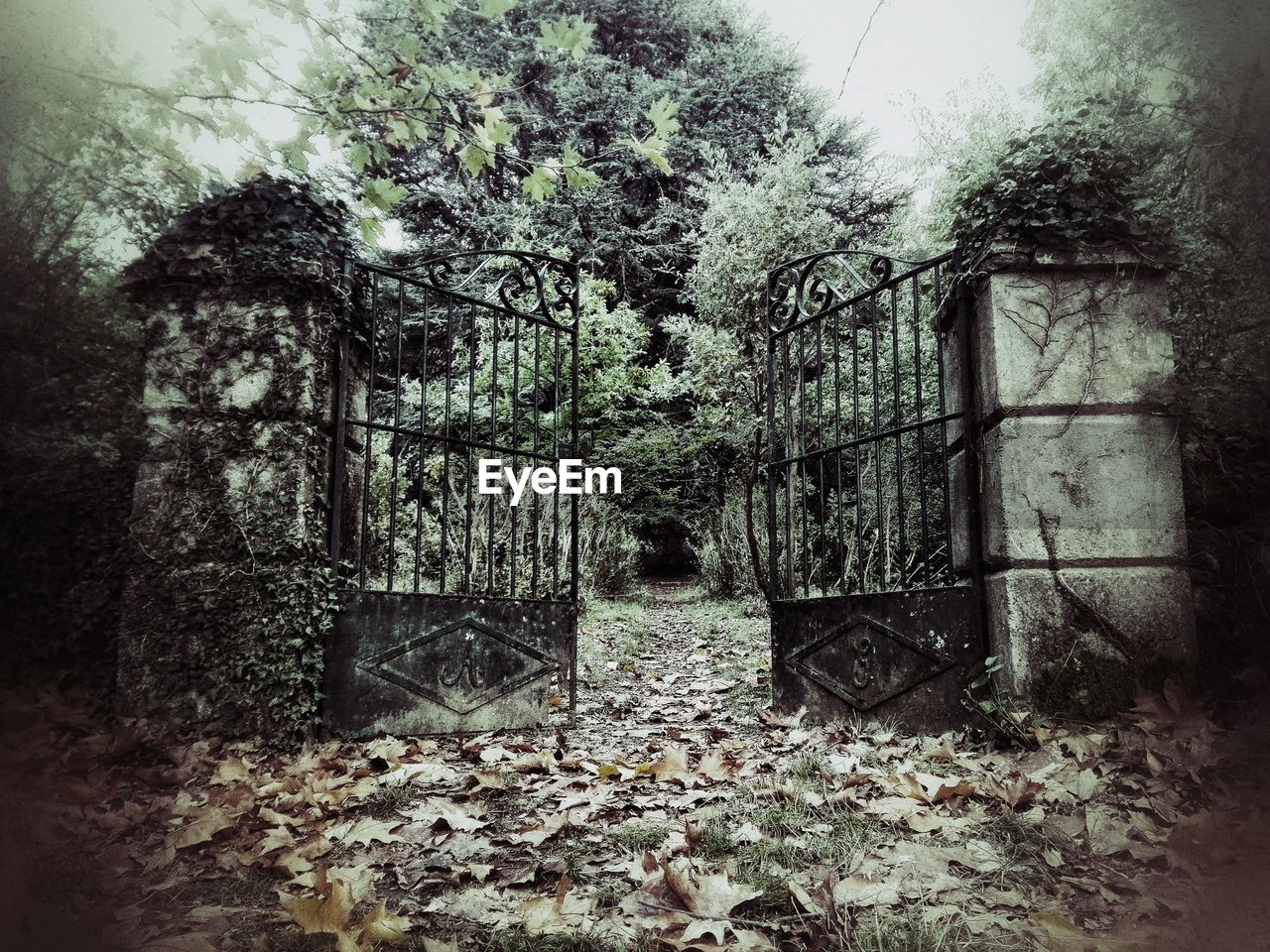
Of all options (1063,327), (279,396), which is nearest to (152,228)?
(279,396)

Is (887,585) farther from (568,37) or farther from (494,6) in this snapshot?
(494,6)

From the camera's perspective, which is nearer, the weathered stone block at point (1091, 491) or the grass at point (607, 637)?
the weathered stone block at point (1091, 491)

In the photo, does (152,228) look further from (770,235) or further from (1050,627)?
(770,235)

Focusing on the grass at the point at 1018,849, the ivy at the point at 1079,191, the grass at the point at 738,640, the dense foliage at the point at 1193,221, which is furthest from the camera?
the grass at the point at 738,640

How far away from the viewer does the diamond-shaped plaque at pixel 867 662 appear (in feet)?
10.8

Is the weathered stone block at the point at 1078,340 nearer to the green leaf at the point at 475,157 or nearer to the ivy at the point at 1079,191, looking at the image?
the ivy at the point at 1079,191

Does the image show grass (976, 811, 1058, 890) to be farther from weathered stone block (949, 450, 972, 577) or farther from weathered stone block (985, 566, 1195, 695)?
weathered stone block (949, 450, 972, 577)

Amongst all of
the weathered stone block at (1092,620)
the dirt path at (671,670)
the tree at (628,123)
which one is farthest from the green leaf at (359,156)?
the tree at (628,123)

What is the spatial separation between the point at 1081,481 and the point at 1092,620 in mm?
571

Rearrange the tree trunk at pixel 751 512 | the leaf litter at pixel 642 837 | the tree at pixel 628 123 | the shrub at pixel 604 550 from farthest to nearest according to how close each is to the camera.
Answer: the tree at pixel 628 123
the shrub at pixel 604 550
the tree trunk at pixel 751 512
the leaf litter at pixel 642 837

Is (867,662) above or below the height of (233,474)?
below

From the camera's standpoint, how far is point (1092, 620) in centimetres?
285

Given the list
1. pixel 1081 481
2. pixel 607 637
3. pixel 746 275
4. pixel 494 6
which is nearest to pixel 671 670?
pixel 607 637

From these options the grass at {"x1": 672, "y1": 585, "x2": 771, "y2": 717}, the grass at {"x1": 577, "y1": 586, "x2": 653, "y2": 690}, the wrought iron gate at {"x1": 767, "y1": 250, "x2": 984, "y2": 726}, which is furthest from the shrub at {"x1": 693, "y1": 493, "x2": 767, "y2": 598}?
the wrought iron gate at {"x1": 767, "y1": 250, "x2": 984, "y2": 726}
